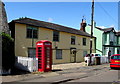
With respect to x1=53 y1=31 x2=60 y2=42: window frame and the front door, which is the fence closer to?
x1=53 y1=31 x2=60 y2=42: window frame

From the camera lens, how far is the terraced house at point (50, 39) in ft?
55.5

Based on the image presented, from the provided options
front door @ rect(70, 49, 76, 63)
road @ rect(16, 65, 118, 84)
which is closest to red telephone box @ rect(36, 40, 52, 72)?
road @ rect(16, 65, 118, 84)

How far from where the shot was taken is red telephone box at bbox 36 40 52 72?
41.2 ft

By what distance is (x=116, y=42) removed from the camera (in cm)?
3716

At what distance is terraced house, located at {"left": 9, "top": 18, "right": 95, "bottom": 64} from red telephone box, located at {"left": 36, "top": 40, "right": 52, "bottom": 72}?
4668mm

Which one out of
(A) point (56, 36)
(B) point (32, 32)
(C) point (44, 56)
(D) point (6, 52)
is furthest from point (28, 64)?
(A) point (56, 36)

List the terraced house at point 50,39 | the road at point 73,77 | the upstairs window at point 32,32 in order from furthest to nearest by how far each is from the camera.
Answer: the upstairs window at point 32,32 < the terraced house at point 50,39 < the road at point 73,77

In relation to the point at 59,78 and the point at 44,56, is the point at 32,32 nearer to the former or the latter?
the point at 44,56

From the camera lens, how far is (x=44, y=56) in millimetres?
12586

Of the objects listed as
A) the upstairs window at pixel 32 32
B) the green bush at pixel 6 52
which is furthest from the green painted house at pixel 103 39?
the green bush at pixel 6 52

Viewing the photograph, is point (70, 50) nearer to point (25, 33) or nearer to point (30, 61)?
point (25, 33)

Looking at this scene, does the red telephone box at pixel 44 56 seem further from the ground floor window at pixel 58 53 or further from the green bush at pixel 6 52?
the ground floor window at pixel 58 53

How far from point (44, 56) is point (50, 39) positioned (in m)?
7.97

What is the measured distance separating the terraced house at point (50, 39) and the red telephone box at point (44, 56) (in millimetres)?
4668
